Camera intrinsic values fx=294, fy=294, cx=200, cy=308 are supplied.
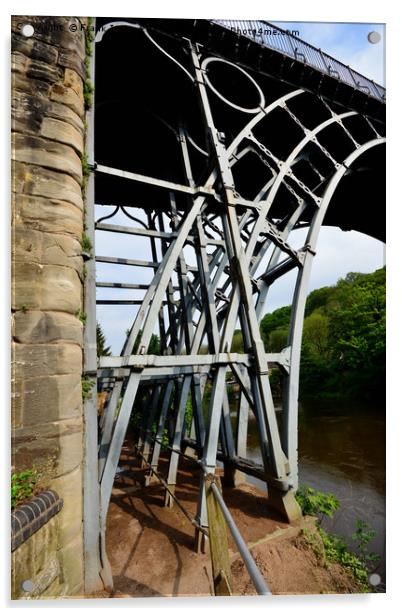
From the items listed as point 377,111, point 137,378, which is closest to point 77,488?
point 137,378

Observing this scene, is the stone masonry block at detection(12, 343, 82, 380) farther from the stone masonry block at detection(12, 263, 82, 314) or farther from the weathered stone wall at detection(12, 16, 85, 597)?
the stone masonry block at detection(12, 263, 82, 314)

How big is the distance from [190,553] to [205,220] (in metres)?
6.03

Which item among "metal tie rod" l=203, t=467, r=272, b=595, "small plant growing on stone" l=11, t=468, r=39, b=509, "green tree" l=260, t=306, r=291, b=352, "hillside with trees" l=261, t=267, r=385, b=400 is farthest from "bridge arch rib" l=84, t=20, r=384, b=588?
"green tree" l=260, t=306, r=291, b=352

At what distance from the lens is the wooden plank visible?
6.77 feet

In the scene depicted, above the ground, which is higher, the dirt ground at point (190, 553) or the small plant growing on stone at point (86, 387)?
the small plant growing on stone at point (86, 387)

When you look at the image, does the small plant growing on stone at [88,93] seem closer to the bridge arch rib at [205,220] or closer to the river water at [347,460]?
the bridge arch rib at [205,220]

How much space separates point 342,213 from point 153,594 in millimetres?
10886

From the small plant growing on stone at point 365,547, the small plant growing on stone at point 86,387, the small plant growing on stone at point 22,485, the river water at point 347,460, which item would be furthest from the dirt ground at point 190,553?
the small plant growing on stone at point 86,387

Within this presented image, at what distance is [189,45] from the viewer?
4.98 m

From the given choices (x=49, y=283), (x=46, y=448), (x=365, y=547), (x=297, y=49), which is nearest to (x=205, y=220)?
(x=297, y=49)

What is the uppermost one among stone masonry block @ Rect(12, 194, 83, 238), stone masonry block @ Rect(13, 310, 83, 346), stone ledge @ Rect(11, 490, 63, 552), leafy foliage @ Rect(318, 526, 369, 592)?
stone masonry block @ Rect(12, 194, 83, 238)

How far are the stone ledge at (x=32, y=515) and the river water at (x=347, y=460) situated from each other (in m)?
3.20

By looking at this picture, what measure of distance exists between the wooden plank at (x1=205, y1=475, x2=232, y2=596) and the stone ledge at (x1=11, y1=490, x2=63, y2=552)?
3.79ft

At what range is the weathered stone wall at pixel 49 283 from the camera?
2.27m
